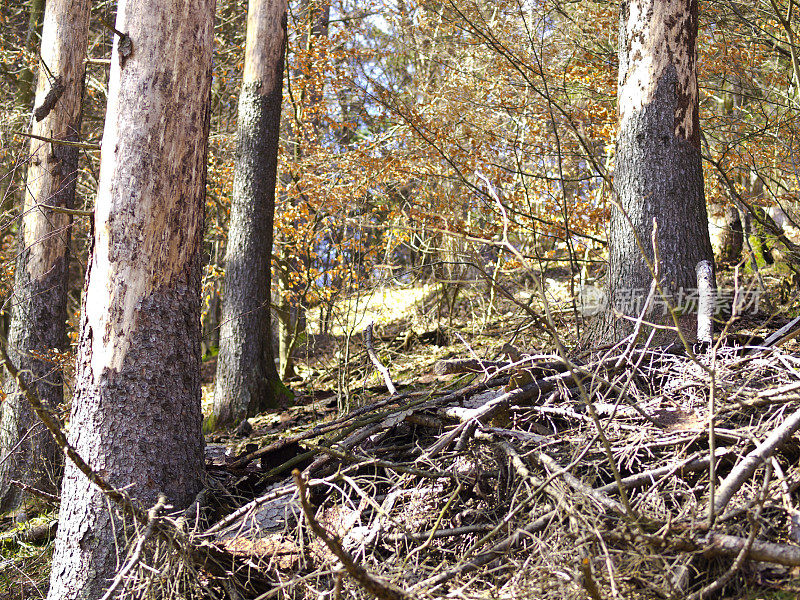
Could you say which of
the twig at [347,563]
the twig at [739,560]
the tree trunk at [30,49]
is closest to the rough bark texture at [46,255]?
the tree trunk at [30,49]

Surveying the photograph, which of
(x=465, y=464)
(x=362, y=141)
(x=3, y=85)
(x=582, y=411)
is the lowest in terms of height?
(x=465, y=464)

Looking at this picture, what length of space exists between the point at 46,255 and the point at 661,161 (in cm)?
549

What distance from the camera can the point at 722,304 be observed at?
463 centimetres

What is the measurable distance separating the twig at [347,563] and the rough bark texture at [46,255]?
15.0ft

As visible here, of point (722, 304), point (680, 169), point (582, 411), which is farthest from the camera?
point (722, 304)

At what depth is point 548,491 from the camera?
2596mm

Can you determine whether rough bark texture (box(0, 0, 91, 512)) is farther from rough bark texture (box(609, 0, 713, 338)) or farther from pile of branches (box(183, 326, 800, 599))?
rough bark texture (box(609, 0, 713, 338))

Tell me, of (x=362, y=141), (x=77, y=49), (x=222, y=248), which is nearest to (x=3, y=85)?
(x=222, y=248)

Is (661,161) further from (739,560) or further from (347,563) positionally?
(347,563)

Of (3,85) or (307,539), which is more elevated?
(3,85)

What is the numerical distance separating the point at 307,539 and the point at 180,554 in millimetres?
575

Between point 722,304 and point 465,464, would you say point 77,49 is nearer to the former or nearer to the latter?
point 465,464

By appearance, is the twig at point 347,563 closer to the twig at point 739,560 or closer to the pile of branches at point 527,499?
the pile of branches at point 527,499

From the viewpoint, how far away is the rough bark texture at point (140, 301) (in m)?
3.12
